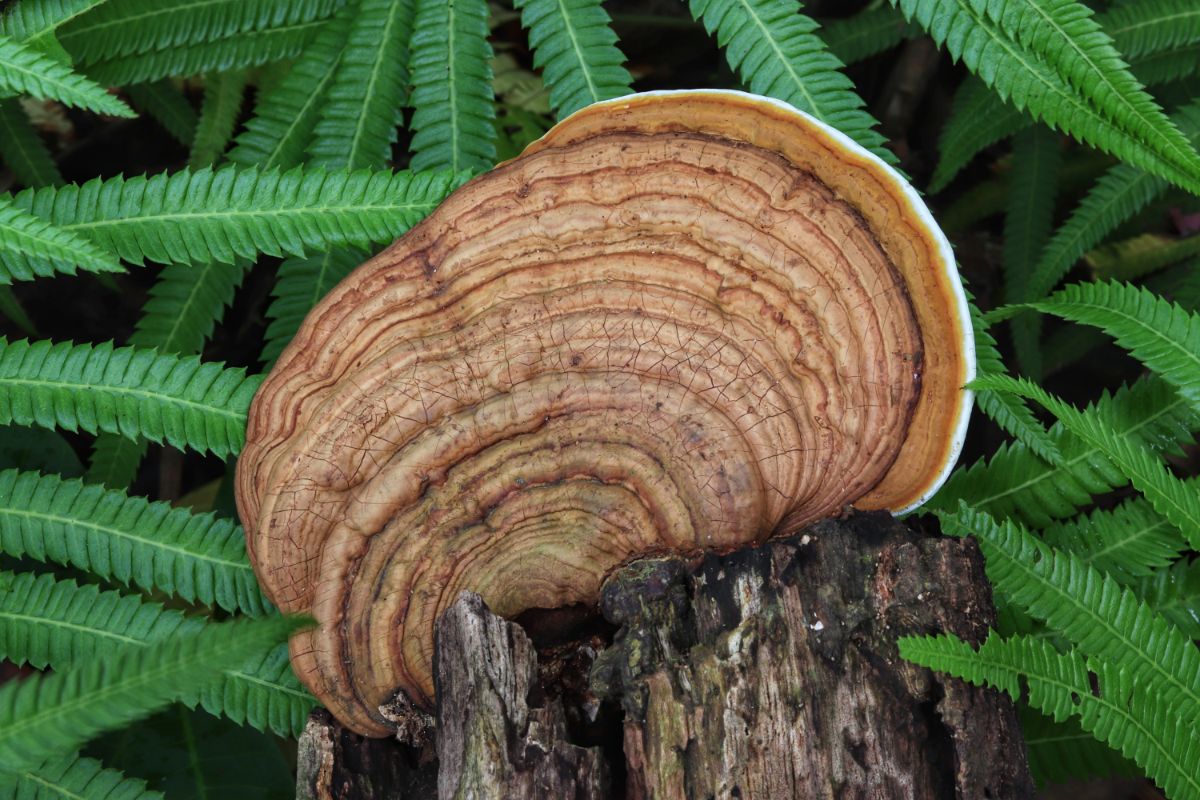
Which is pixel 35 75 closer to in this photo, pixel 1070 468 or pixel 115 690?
pixel 115 690

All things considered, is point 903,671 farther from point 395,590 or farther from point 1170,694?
point 395,590

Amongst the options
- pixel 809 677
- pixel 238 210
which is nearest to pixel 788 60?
pixel 238 210

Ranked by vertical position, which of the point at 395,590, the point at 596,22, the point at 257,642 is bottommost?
the point at 395,590

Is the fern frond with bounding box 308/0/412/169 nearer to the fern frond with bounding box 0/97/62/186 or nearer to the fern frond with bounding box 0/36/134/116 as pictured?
the fern frond with bounding box 0/36/134/116

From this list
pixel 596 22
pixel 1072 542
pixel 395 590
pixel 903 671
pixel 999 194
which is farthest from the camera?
pixel 999 194

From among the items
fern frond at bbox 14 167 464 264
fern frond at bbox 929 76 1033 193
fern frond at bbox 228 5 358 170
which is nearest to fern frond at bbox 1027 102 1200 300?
fern frond at bbox 929 76 1033 193

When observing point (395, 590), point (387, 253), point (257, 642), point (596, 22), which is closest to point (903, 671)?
point (395, 590)
